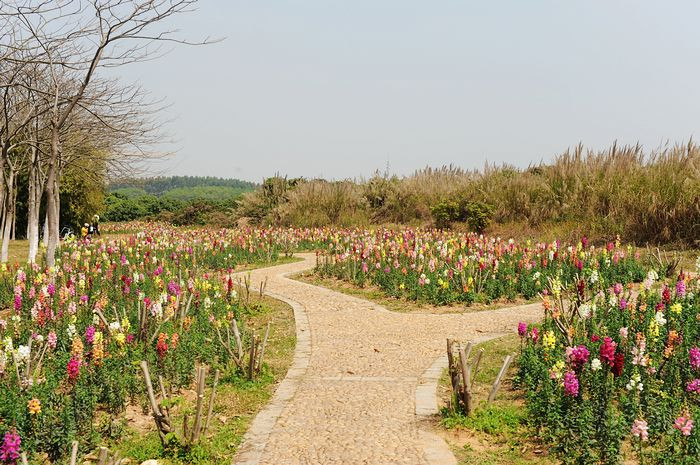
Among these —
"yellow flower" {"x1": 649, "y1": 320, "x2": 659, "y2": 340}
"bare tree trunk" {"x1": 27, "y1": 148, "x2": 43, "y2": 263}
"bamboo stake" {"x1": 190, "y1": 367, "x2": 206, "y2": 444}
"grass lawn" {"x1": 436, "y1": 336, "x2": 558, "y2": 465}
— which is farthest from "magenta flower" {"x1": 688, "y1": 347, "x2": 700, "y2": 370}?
"bare tree trunk" {"x1": 27, "y1": 148, "x2": 43, "y2": 263}

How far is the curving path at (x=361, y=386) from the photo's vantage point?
4730mm

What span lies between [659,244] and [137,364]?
13.2 meters

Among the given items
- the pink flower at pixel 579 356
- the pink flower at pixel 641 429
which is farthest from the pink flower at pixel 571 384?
the pink flower at pixel 641 429

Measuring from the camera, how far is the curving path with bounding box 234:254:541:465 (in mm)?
4730

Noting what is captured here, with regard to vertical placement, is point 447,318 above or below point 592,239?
below

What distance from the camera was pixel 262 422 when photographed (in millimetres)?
5355

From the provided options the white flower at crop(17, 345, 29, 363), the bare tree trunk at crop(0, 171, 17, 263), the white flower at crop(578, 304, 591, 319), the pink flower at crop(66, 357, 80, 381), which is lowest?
the pink flower at crop(66, 357, 80, 381)

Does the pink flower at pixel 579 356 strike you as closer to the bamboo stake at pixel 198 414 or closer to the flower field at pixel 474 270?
the bamboo stake at pixel 198 414

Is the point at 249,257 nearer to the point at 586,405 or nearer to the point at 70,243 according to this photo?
the point at 70,243

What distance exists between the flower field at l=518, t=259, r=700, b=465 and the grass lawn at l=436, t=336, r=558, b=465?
0.47 ft

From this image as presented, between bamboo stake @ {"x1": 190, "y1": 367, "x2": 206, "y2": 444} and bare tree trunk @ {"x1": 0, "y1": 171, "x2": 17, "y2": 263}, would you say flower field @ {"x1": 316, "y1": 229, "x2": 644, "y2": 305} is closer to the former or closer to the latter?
bamboo stake @ {"x1": 190, "y1": 367, "x2": 206, "y2": 444}

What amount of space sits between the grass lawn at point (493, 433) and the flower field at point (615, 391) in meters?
0.14

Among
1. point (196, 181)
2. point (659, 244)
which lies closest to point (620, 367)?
point (659, 244)

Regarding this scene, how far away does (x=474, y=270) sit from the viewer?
11.6 m
